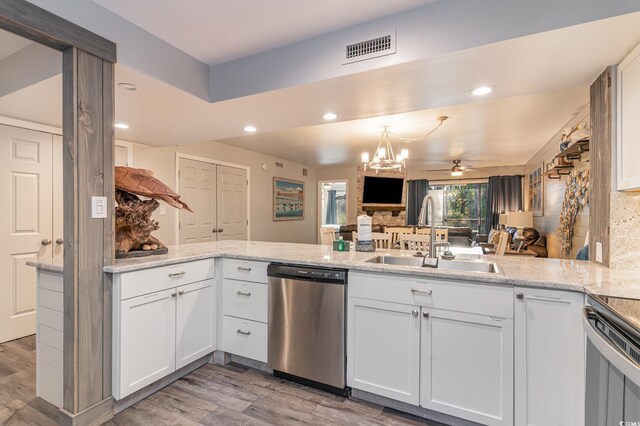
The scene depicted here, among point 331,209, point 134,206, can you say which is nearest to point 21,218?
point 134,206

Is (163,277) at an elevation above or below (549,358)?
above

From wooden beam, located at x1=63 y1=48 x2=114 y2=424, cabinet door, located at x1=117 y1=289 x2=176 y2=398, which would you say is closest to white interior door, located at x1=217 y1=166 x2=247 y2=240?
cabinet door, located at x1=117 y1=289 x2=176 y2=398

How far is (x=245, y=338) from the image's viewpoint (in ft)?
7.79

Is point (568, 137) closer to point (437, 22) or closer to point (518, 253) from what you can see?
point (518, 253)

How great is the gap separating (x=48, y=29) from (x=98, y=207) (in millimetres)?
924

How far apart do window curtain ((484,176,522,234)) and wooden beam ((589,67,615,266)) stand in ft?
22.0

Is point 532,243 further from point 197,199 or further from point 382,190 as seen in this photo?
point 197,199

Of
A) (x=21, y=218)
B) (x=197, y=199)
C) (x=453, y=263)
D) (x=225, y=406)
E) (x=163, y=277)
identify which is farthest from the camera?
(x=197, y=199)

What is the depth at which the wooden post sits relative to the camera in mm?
1665

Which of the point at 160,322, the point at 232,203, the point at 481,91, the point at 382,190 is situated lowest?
the point at 160,322

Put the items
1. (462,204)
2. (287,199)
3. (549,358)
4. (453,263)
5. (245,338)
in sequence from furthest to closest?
(462,204), (287,199), (245,338), (453,263), (549,358)

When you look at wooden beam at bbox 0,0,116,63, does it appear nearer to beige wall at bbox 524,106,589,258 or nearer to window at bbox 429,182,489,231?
beige wall at bbox 524,106,589,258

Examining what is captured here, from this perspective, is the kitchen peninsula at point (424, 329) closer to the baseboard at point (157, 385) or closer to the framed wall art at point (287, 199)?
the baseboard at point (157, 385)

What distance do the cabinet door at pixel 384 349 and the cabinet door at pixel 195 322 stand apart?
44.8 inches
